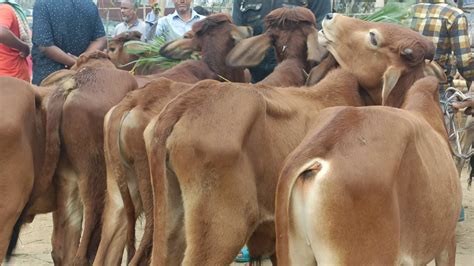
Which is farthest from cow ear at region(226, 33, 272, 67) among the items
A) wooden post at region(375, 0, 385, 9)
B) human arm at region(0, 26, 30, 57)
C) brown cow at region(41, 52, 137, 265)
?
wooden post at region(375, 0, 385, 9)

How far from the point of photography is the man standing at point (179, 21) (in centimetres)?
945

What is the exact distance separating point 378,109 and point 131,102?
1.73 meters

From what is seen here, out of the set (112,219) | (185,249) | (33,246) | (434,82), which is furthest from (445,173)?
(33,246)

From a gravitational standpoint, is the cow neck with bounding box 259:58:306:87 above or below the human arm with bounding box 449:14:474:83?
above

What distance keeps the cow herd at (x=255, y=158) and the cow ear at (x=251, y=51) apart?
0.5 inches

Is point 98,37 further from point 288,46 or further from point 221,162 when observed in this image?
point 221,162

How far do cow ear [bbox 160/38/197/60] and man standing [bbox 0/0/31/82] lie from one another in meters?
1.42

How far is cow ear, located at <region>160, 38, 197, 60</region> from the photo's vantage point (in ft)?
23.9

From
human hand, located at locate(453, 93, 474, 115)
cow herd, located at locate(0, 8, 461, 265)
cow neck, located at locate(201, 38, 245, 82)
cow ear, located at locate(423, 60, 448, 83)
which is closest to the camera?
cow herd, located at locate(0, 8, 461, 265)

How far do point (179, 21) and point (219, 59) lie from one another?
121 inches

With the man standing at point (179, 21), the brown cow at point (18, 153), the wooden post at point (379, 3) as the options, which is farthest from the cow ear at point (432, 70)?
the wooden post at point (379, 3)

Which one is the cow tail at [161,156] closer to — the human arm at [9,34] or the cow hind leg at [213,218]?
the cow hind leg at [213,218]

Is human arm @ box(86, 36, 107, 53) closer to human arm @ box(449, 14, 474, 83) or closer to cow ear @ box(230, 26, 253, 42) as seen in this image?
cow ear @ box(230, 26, 253, 42)

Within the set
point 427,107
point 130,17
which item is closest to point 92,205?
point 427,107
